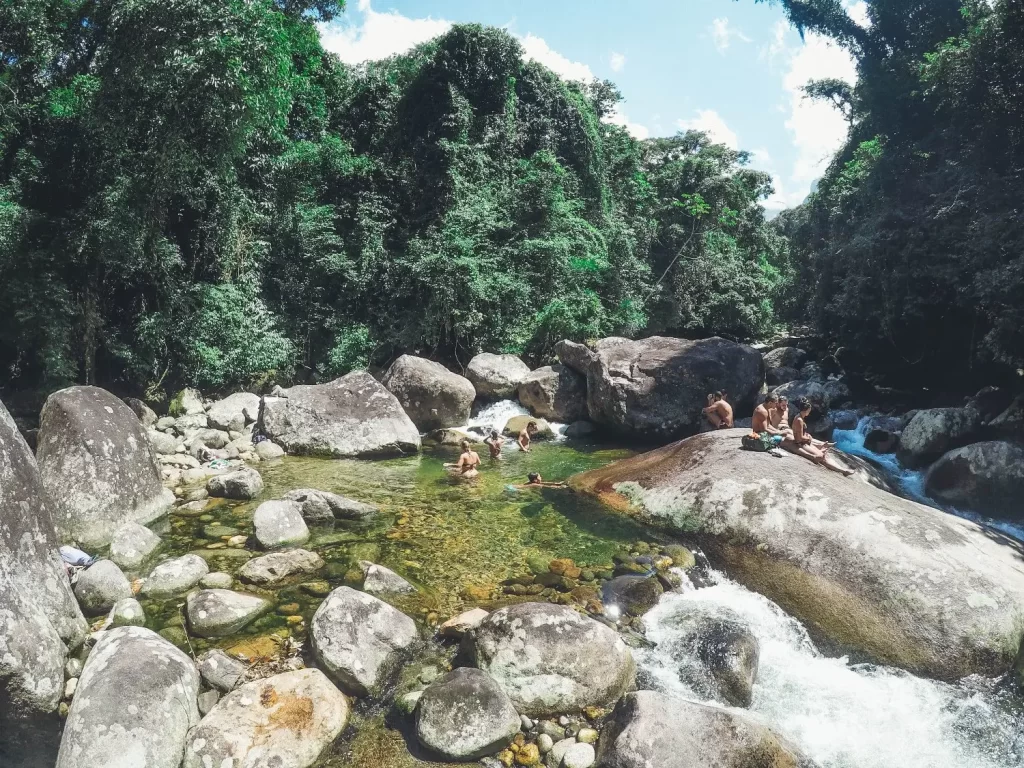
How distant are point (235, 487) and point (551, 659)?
663 cm

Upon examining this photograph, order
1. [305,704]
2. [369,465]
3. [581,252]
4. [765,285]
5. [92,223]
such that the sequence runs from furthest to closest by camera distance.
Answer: [765,285], [581,252], [92,223], [369,465], [305,704]

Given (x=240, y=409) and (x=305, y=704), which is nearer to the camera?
(x=305, y=704)

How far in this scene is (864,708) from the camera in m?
5.15

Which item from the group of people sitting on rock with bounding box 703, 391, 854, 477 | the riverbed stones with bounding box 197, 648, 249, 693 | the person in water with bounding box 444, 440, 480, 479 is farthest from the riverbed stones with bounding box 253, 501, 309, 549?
the group of people sitting on rock with bounding box 703, 391, 854, 477

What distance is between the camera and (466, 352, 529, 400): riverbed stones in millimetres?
17766

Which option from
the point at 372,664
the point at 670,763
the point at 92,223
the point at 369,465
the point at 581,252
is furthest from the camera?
the point at 581,252

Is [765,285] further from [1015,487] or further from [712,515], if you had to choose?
[712,515]

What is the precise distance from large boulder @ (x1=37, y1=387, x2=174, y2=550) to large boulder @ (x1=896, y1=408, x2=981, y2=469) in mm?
14033

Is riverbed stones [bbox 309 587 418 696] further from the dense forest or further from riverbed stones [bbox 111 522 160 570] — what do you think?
the dense forest

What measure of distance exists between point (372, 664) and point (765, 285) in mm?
24794

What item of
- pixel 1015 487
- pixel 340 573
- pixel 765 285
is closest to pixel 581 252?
pixel 765 285

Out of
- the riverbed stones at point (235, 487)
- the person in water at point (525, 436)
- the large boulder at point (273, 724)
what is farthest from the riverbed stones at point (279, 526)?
the person in water at point (525, 436)

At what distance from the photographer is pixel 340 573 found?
710 cm

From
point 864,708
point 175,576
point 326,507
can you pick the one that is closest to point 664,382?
point 326,507
